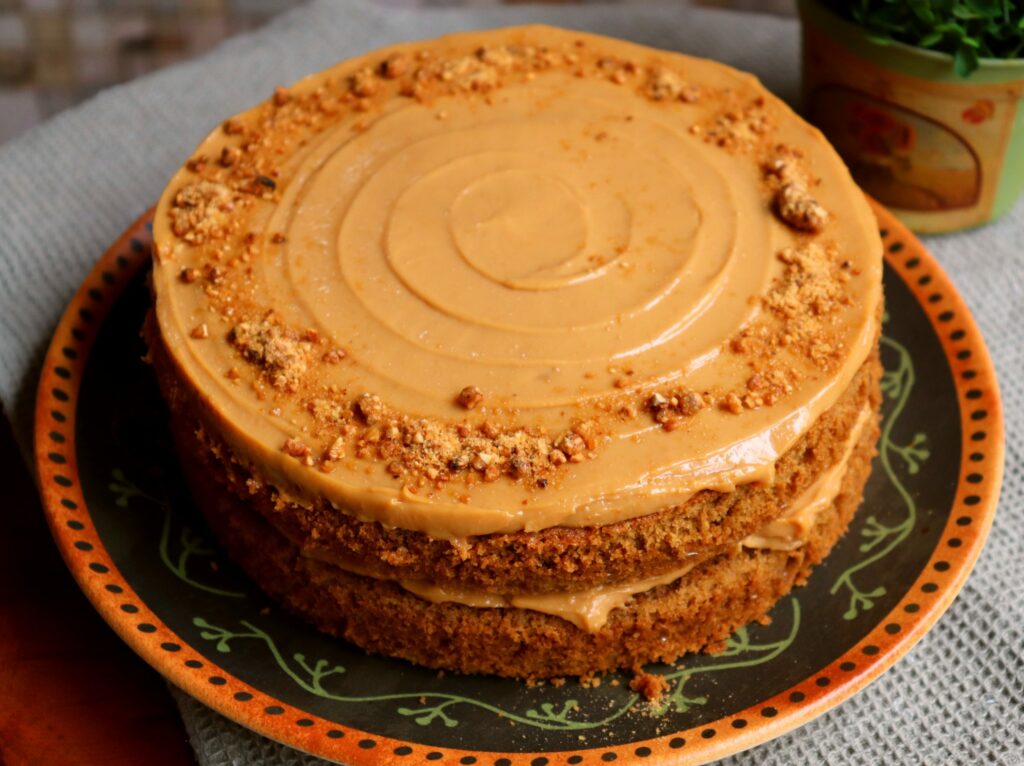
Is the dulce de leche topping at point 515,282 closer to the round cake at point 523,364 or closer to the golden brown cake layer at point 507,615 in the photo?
the round cake at point 523,364

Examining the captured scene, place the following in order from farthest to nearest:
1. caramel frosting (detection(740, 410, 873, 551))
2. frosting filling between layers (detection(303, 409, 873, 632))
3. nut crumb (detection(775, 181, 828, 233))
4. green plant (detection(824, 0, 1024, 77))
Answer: green plant (detection(824, 0, 1024, 77)) → nut crumb (detection(775, 181, 828, 233)) → caramel frosting (detection(740, 410, 873, 551)) → frosting filling between layers (detection(303, 409, 873, 632))

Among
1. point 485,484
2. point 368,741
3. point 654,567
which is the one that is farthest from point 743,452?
point 368,741

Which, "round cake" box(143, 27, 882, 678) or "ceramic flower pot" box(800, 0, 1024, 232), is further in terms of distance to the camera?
"ceramic flower pot" box(800, 0, 1024, 232)

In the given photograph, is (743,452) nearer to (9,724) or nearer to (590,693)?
(590,693)

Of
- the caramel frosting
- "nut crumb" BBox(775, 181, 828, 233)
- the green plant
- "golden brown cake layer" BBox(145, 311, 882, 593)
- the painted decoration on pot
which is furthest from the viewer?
the painted decoration on pot

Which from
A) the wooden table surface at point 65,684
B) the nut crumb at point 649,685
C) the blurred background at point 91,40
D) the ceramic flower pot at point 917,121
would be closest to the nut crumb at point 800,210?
the ceramic flower pot at point 917,121

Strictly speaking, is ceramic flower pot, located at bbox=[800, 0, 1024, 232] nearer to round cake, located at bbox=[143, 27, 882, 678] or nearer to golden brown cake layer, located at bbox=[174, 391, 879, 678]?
round cake, located at bbox=[143, 27, 882, 678]

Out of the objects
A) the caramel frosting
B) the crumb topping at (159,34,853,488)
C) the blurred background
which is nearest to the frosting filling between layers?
the caramel frosting
